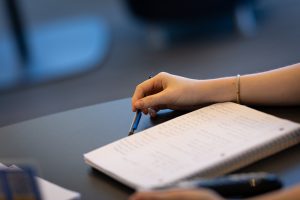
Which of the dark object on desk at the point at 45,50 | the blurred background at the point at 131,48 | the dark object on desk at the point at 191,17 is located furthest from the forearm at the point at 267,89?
the dark object on desk at the point at 45,50

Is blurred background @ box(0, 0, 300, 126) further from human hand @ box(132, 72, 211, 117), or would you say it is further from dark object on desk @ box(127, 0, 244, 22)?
human hand @ box(132, 72, 211, 117)

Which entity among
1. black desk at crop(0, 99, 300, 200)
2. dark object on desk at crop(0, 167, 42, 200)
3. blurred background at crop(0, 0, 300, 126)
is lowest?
blurred background at crop(0, 0, 300, 126)

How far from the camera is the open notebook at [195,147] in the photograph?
103 cm

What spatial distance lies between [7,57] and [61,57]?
16.3 inches

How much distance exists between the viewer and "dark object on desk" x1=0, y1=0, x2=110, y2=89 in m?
4.14

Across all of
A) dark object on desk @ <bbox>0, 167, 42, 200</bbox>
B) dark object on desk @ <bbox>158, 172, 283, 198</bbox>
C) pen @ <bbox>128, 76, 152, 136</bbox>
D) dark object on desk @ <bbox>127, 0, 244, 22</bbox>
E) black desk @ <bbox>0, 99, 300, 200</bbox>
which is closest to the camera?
dark object on desk @ <bbox>0, 167, 42, 200</bbox>

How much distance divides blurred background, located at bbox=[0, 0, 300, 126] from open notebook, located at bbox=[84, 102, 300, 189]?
2293 mm

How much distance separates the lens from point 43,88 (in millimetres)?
3902

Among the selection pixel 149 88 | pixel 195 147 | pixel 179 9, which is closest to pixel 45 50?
pixel 179 9

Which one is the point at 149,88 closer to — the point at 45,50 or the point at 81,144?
the point at 81,144

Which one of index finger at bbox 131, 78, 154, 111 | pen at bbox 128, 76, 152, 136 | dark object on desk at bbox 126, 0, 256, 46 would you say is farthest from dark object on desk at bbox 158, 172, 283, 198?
dark object on desk at bbox 126, 0, 256, 46

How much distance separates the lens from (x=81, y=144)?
1271 mm

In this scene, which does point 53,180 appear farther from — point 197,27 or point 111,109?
point 197,27

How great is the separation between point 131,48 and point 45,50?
65 cm
